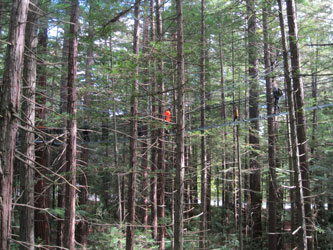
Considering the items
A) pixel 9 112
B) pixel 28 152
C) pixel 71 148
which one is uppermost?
pixel 9 112

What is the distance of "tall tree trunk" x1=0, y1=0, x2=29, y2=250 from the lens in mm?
2666

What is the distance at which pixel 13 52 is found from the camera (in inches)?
111

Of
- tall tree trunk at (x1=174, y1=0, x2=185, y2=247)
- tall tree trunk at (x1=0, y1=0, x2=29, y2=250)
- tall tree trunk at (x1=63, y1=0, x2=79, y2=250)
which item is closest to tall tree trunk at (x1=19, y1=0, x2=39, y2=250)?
tall tree trunk at (x1=63, y1=0, x2=79, y2=250)

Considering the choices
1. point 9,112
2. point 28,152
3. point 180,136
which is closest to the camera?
point 9,112

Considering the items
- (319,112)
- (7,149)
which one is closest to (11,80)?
(7,149)

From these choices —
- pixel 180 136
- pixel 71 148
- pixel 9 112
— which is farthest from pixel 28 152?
pixel 180 136

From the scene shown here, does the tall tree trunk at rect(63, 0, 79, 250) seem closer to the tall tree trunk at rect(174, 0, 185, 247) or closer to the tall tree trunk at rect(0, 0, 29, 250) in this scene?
the tall tree trunk at rect(174, 0, 185, 247)

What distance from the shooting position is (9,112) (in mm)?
2723

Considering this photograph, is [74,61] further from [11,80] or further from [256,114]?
[256,114]

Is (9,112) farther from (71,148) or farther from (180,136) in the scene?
(71,148)

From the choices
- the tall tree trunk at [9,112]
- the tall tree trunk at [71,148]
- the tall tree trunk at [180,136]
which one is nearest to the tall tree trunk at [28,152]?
the tall tree trunk at [71,148]

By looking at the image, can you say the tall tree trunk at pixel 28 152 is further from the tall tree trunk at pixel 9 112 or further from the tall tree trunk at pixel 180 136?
the tall tree trunk at pixel 180 136

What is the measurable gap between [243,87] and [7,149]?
23.4 feet

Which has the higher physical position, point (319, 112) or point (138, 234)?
point (319, 112)
